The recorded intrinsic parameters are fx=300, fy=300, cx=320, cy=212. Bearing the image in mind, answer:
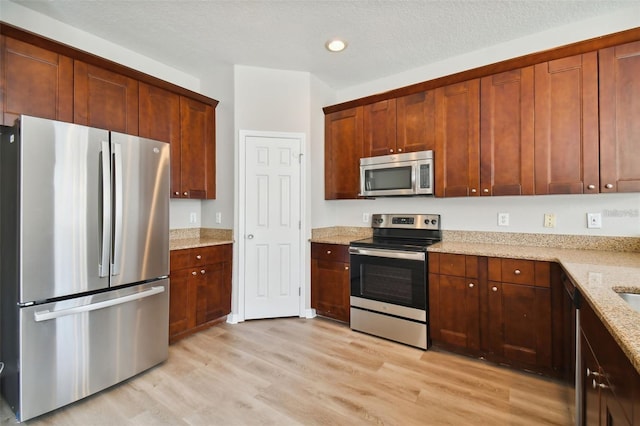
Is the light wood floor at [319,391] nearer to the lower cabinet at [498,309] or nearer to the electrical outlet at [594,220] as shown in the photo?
the lower cabinet at [498,309]

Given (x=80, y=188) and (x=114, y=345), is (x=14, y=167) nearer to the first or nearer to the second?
(x=80, y=188)

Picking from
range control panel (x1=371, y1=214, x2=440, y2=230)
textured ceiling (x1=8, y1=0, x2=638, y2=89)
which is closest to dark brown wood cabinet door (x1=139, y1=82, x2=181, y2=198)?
textured ceiling (x1=8, y1=0, x2=638, y2=89)

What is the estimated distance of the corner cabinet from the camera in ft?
9.29

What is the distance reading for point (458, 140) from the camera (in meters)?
2.73

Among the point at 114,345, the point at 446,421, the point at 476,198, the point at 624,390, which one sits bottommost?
the point at 446,421

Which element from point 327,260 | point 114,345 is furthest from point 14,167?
point 327,260

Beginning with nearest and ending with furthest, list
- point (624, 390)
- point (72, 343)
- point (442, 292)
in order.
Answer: point (624, 390)
point (72, 343)
point (442, 292)

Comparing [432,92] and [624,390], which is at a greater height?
[432,92]

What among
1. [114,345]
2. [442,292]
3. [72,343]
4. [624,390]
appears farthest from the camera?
[442,292]

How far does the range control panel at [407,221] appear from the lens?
310 centimetres

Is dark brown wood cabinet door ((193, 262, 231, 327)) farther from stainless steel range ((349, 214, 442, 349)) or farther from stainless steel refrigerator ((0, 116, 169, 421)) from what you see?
stainless steel range ((349, 214, 442, 349))

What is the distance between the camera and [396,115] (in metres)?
3.06

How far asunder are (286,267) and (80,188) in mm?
2007

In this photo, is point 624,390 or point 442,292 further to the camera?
point 442,292
